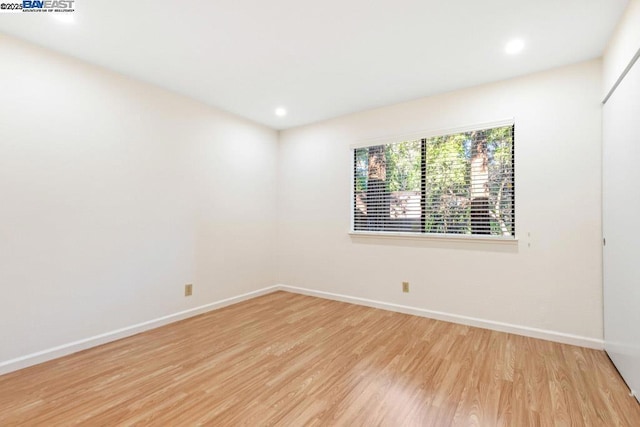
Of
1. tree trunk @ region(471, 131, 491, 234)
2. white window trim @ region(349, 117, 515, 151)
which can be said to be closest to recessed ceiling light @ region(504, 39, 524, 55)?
white window trim @ region(349, 117, 515, 151)

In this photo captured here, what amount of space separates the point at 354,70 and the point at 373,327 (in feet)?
8.52

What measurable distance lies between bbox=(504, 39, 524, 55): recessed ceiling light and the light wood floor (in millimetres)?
2540

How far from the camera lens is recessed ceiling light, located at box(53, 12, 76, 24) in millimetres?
2051

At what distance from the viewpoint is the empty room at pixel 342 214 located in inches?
76.7

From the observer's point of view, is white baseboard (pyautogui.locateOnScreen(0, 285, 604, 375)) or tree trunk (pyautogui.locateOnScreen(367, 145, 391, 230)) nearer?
white baseboard (pyautogui.locateOnScreen(0, 285, 604, 375))

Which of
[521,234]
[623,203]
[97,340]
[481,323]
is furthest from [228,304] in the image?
[623,203]

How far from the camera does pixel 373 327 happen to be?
10.3ft

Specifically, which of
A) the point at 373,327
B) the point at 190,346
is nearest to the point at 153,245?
the point at 190,346

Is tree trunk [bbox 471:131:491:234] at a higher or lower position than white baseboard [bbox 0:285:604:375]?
higher

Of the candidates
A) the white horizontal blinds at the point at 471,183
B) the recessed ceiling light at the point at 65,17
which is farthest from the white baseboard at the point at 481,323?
the recessed ceiling light at the point at 65,17

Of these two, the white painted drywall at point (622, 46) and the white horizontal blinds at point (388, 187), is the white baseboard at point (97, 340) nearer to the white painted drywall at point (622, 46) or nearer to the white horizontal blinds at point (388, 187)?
the white horizontal blinds at point (388, 187)

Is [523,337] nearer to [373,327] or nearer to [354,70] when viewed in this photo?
[373,327]

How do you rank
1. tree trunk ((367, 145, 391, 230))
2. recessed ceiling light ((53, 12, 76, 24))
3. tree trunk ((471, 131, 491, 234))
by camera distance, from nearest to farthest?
recessed ceiling light ((53, 12, 76, 24)), tree trunk ((471, 131, 491, 234)), tree trunk ((367, 145, 391, 230))

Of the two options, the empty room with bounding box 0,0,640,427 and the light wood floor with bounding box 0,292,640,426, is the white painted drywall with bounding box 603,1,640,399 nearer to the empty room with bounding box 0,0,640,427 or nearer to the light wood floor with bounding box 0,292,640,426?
the empty room with bounding box 0,0,640,427
